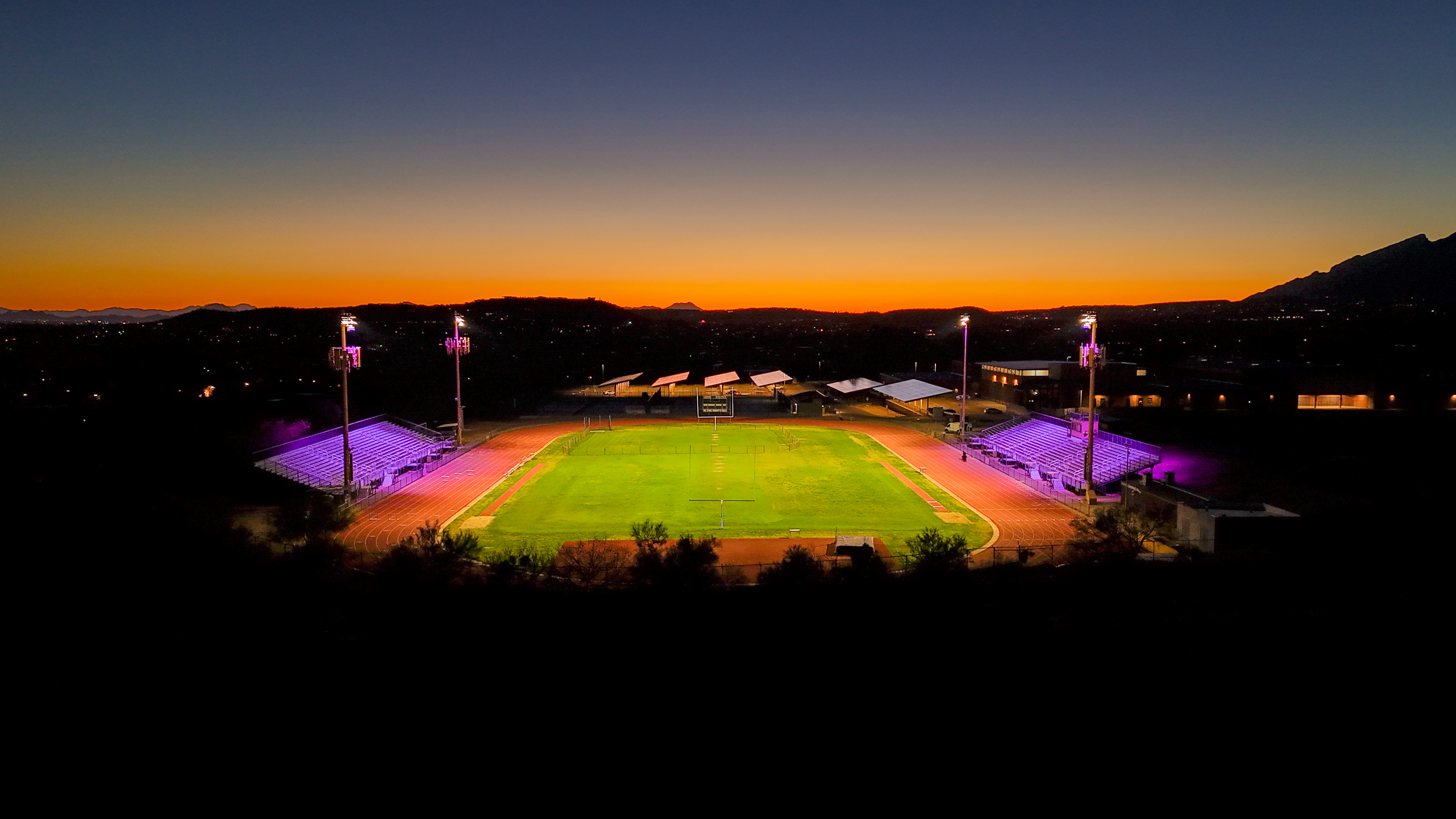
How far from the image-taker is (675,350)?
16038cm

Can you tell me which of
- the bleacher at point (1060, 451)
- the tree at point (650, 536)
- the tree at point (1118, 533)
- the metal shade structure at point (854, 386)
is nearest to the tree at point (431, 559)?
the tree at point (650, 536)

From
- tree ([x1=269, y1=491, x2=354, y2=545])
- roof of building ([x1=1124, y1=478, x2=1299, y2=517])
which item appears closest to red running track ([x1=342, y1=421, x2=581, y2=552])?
tree ([x1=269, y1=491, x2=354, y2=545])

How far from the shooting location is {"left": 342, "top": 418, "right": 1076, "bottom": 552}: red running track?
84.2ft

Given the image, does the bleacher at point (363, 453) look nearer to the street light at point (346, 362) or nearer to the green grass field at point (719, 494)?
the street light at point (346, 362)

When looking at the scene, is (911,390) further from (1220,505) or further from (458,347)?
(1220,505)

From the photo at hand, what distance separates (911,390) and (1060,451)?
24.1 meters

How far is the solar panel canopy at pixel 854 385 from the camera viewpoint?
224 feet

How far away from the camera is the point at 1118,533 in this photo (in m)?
21.1

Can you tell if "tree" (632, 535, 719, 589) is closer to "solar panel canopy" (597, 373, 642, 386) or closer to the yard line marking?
the yard line marking

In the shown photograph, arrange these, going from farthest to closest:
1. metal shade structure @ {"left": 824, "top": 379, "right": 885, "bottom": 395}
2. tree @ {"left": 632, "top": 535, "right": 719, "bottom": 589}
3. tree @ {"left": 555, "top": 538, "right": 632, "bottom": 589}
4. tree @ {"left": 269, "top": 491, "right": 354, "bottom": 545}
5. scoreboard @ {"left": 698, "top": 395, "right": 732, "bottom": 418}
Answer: metal shade structure @ {"left": 824, "top": 379, "right": 885, "bottom": 395} → scoreboard @ {"left": 698, "top": 395, "right": 732, "bottom": 418} → tree @ {"left": 269, "top": 491, "right": 354, "bottom": 545} → tree @ {"left": 555, "top": 538, "right": 632, "bottom": 589} → tree @ {"left": 632, "top": 535, "right": 719, "bottom": 589}

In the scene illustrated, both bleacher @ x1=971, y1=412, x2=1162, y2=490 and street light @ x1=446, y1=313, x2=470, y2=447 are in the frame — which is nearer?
bleacher @ x1=971, y1=412, x2=1162, y2=490

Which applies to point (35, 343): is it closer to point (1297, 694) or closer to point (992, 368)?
point (992, 368)

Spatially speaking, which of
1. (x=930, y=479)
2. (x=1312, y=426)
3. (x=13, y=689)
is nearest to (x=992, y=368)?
(x=1312, y=426)

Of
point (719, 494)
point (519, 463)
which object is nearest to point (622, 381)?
point (519, 463)
